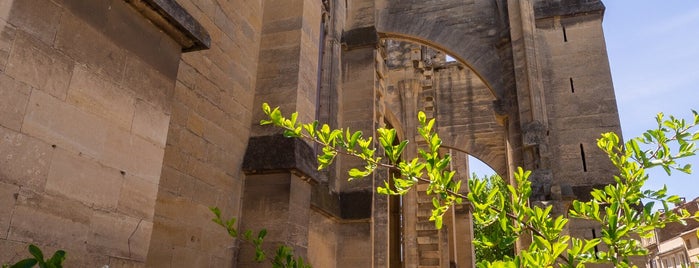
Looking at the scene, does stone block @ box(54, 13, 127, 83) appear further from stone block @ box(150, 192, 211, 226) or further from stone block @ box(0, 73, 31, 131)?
stone block @ box(150, 192, 211, 226)

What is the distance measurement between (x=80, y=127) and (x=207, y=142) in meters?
2.17

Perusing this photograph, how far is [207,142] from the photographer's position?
453 cm

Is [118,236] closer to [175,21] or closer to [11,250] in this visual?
[11,250]

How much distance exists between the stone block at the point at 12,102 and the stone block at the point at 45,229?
1.17ft

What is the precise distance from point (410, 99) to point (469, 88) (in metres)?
2.48

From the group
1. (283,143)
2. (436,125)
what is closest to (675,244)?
(436,125)

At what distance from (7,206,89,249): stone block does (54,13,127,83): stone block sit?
0.76 m

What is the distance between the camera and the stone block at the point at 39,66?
2.08 m

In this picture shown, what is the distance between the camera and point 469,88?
1725 centimetres

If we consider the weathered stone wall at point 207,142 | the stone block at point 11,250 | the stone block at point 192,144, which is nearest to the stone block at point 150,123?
the stone block at point 11,250

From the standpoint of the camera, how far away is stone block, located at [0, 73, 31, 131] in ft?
6.55

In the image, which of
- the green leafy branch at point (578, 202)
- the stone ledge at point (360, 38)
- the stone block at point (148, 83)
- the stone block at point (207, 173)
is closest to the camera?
the green leafy branch at point (578, 202)

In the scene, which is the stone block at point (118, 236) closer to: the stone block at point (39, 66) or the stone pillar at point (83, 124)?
the stone pillar at point (83, 124)

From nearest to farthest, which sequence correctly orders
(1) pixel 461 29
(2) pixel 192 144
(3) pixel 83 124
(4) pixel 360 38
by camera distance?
(3) pixel 83 124, (2) pixel 192 144, (4) pixel 360 38, (1) pixel 461 29
